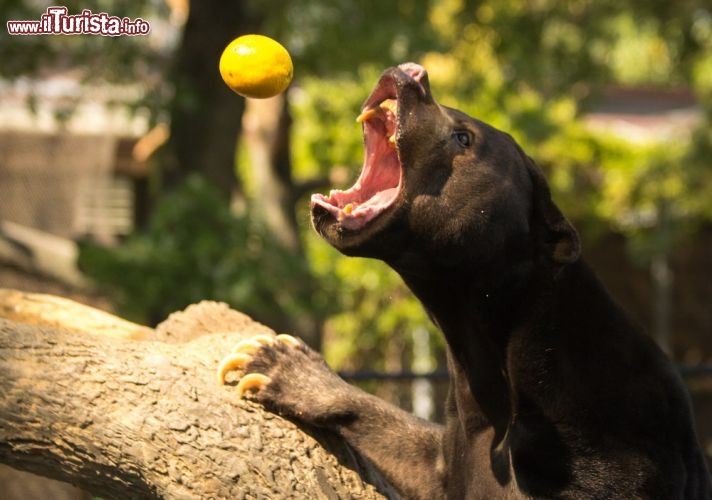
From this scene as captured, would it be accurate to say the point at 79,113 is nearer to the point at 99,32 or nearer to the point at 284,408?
the point at 99,32

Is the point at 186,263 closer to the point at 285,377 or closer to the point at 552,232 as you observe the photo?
the point at 285,377

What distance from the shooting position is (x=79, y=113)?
1038 centimetres

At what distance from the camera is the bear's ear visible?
3986 millimetres

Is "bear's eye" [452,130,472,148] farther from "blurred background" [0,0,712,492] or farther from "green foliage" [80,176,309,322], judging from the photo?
"green foliage" [80,176,309,322]

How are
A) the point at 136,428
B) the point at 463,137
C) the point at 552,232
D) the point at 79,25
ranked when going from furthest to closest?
the point at 79,25 → the point at 552,232 → the point at 463,137 → the point at 136,428

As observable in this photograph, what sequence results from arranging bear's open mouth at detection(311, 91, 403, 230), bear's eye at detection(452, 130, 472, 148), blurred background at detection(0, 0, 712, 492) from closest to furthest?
bear's open mouth at detection(311, 91, 403, 230), bear's eye at detection(452, 130, 472, 148), blurred background at detection(0, 0, 712, 492)

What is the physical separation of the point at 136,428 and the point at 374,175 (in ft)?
3.59

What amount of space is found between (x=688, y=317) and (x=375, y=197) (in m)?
12.7

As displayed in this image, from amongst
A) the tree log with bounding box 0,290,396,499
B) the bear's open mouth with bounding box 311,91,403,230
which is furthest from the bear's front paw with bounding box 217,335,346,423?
the bear's open mouth with bounding box 311,91,403,230

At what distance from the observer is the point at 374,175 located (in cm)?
390

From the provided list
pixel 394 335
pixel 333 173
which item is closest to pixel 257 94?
pixel 333 173

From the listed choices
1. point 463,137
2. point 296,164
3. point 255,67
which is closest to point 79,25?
point 255,67

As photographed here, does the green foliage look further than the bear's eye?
Yes

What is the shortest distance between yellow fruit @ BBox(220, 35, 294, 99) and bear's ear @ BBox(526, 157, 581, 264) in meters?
0.94
